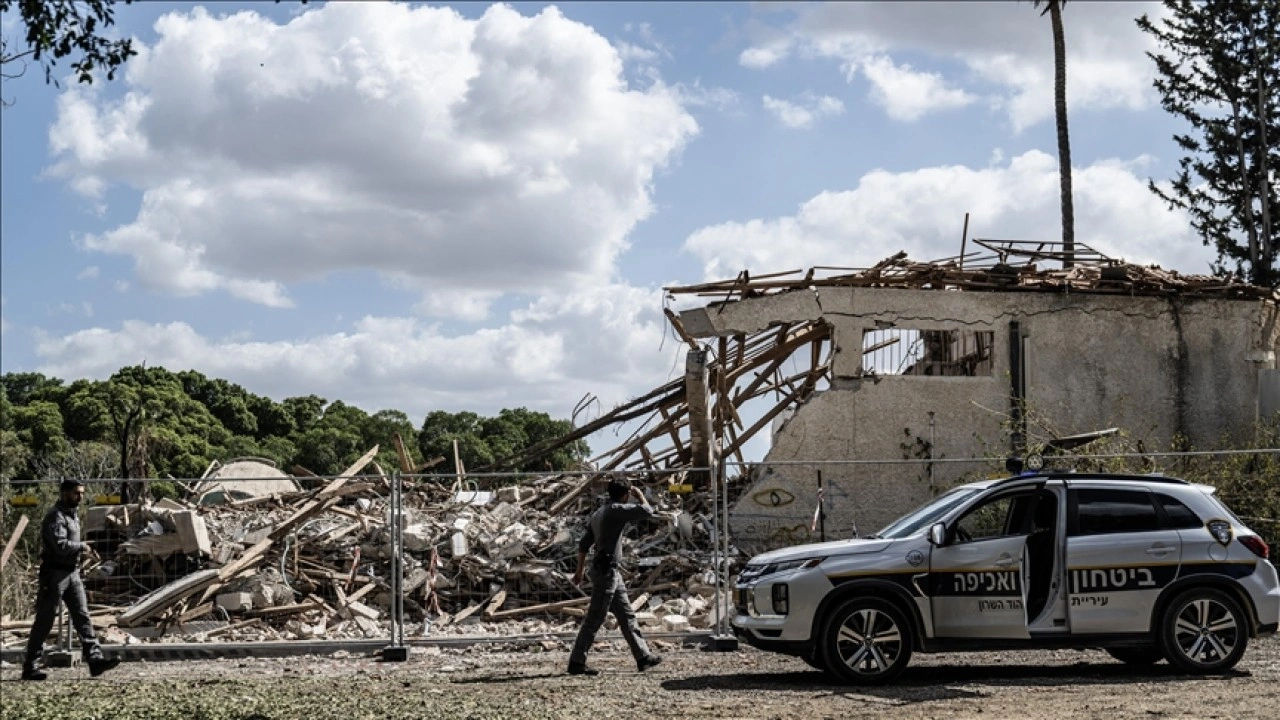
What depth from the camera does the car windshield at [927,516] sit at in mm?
12859

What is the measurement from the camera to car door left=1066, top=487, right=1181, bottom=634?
12.7m

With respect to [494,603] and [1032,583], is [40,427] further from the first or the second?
[1032,583]

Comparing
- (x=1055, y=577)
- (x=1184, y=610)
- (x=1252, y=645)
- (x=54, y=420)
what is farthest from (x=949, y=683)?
(x=54, y=420)

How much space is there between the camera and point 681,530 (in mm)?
20109

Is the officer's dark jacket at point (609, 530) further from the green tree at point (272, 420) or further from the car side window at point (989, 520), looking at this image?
the green tree at point (272, 420)

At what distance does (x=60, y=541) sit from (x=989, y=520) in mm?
8738

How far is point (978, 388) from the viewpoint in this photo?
22.8m

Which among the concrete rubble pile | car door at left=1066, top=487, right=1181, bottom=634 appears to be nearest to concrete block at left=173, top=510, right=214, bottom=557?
the concrete rubble pile

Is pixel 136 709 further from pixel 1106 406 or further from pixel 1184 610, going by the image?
pixel 1106 406

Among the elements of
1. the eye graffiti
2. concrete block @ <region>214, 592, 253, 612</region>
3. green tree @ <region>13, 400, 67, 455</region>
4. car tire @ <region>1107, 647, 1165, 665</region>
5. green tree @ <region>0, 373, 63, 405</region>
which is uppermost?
green tree @ <region>0, 373, 63, 405</region>

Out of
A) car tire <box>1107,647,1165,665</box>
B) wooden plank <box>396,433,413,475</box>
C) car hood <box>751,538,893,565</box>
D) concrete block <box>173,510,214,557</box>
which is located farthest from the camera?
wooden plank <box>396,433,413,475</box>

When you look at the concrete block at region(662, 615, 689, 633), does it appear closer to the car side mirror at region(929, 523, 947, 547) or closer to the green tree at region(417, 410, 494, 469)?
the car side mirror at region(929, 523, 947, 547)

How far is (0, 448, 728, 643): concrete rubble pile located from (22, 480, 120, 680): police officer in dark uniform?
290cm

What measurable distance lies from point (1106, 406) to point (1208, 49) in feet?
67.2
